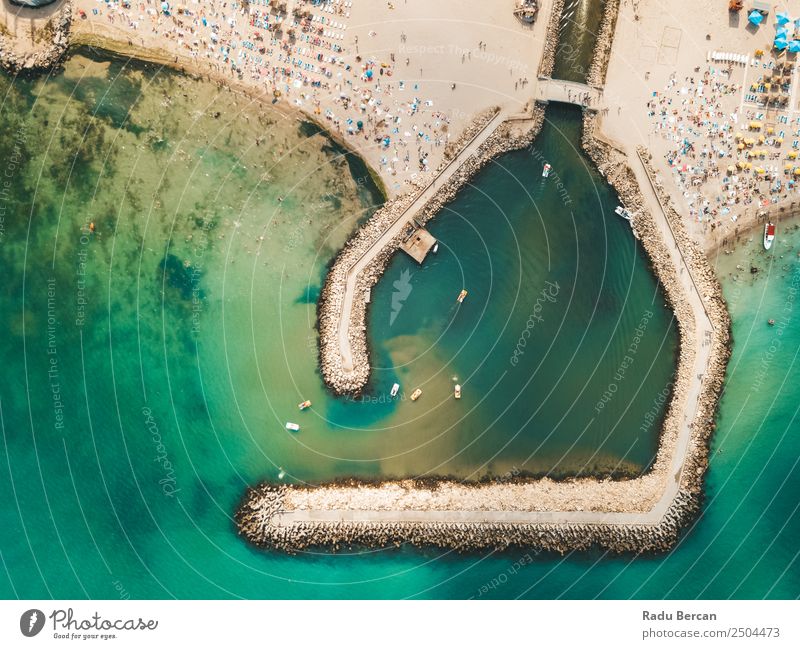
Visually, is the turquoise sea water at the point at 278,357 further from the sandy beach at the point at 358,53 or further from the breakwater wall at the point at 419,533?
the sandy beach at the point at 358,53

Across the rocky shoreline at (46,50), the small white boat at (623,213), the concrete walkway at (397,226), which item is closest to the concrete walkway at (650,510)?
the small white boat at (623,213)

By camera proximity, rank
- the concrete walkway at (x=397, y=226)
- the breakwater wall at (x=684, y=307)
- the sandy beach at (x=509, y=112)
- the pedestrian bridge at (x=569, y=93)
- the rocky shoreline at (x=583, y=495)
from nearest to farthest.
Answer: the sandy beach at (x=509, y=112)
the rocky shoreline at (x=583, y=495)
the concrete walkway at (x=397, y=226)
the pedestrian bridge at (x=569, y=93)
the breakwater wall at (x=684, y=307)

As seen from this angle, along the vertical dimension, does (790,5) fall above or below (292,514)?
above

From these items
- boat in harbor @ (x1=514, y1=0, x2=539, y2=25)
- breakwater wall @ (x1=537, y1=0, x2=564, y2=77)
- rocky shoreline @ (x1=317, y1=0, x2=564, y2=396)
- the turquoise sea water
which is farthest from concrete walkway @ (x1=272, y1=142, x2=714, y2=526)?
boat in harbor @ (x1=514, y1=0, x2=539, y2=25)

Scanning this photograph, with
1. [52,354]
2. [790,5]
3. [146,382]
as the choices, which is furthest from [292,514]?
[790,5]

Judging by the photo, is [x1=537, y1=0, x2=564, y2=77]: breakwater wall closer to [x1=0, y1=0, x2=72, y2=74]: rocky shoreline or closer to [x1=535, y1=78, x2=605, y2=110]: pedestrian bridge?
[x1=535, y1=78, x2=605, y2=110]: pedestrian bridge
